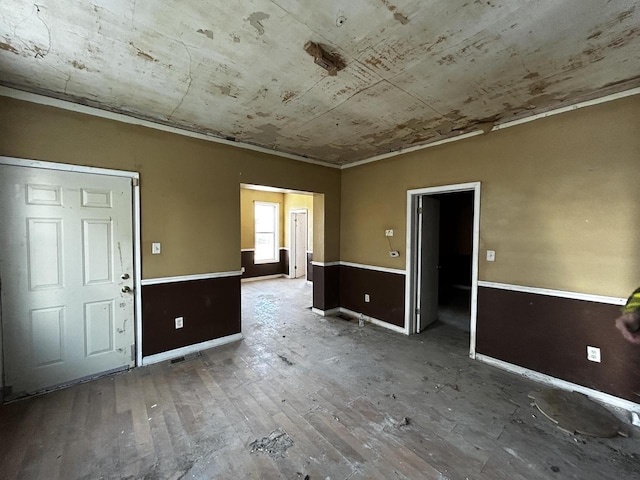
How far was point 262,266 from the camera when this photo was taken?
7914 mm

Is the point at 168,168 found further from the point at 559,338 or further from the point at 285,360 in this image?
the point at 559,338

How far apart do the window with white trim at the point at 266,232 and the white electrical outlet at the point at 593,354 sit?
687 centimetres

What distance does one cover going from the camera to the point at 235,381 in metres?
2.62

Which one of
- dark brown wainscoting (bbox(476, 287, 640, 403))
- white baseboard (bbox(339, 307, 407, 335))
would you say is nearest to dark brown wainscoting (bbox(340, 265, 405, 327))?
white baseboard (bbox(339, 307, 407, 335))

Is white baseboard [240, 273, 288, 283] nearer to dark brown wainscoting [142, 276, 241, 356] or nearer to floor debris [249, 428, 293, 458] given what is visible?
dark brown wainscoting [142, 276, 241, 356]

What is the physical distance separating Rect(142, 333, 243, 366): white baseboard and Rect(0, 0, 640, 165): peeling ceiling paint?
2563 mm

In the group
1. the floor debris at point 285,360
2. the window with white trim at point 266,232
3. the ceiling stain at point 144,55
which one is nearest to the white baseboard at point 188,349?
the floor debris at point 285,360

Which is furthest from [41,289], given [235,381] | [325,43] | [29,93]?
[325,43]

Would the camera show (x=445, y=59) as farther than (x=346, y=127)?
No

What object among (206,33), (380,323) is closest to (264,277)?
(380,323)

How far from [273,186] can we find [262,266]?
4403 millimetres

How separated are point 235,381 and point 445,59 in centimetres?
320

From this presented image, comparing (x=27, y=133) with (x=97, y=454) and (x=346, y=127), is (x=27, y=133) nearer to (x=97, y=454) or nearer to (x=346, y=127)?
(x=97, y=454)

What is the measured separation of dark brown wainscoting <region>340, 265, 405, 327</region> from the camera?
3932mm
